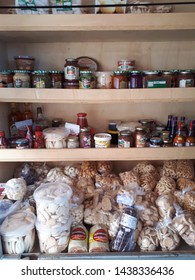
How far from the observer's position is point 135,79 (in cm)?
110

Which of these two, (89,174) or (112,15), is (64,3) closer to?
(112,15)

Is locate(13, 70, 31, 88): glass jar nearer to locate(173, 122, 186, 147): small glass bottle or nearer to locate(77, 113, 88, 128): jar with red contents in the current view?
locate(77, 113, 88, 128): jar with red contents

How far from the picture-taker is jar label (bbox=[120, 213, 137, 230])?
102cm

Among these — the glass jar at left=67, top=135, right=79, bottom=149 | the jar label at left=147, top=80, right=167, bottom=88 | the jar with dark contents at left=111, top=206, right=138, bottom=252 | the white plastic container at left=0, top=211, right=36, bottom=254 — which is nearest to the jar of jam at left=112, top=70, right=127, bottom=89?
the jar label at left=147, top=80, right=167, bottom=88

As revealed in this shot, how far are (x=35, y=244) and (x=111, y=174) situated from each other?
→ 518mm

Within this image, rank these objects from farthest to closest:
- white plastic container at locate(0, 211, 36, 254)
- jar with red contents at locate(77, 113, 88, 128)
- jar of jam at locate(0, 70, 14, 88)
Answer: jar with red contents at locate(77, 113, 88, 128)
jar of jam at locate(0, 70, 14, 88)
white plastic container at locate(0, 211, 36, 254)

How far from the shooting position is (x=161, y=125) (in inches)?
54.1

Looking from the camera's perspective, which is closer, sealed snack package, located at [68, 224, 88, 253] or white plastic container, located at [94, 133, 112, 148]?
sealed snack package, located at [68, 224, 88, 253]

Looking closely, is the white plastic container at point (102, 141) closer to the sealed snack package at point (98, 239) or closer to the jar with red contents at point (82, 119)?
the jar with red contents at point (82, 119)

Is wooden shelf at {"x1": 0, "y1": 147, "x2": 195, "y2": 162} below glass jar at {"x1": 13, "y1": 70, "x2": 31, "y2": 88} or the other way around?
below

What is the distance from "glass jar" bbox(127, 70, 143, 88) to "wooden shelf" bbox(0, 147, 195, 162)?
0.31 meters

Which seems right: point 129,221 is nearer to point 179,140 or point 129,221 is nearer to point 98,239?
point 98,239

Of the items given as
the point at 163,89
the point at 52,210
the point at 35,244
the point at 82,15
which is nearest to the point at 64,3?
the point at 82,15

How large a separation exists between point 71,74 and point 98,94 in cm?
16
